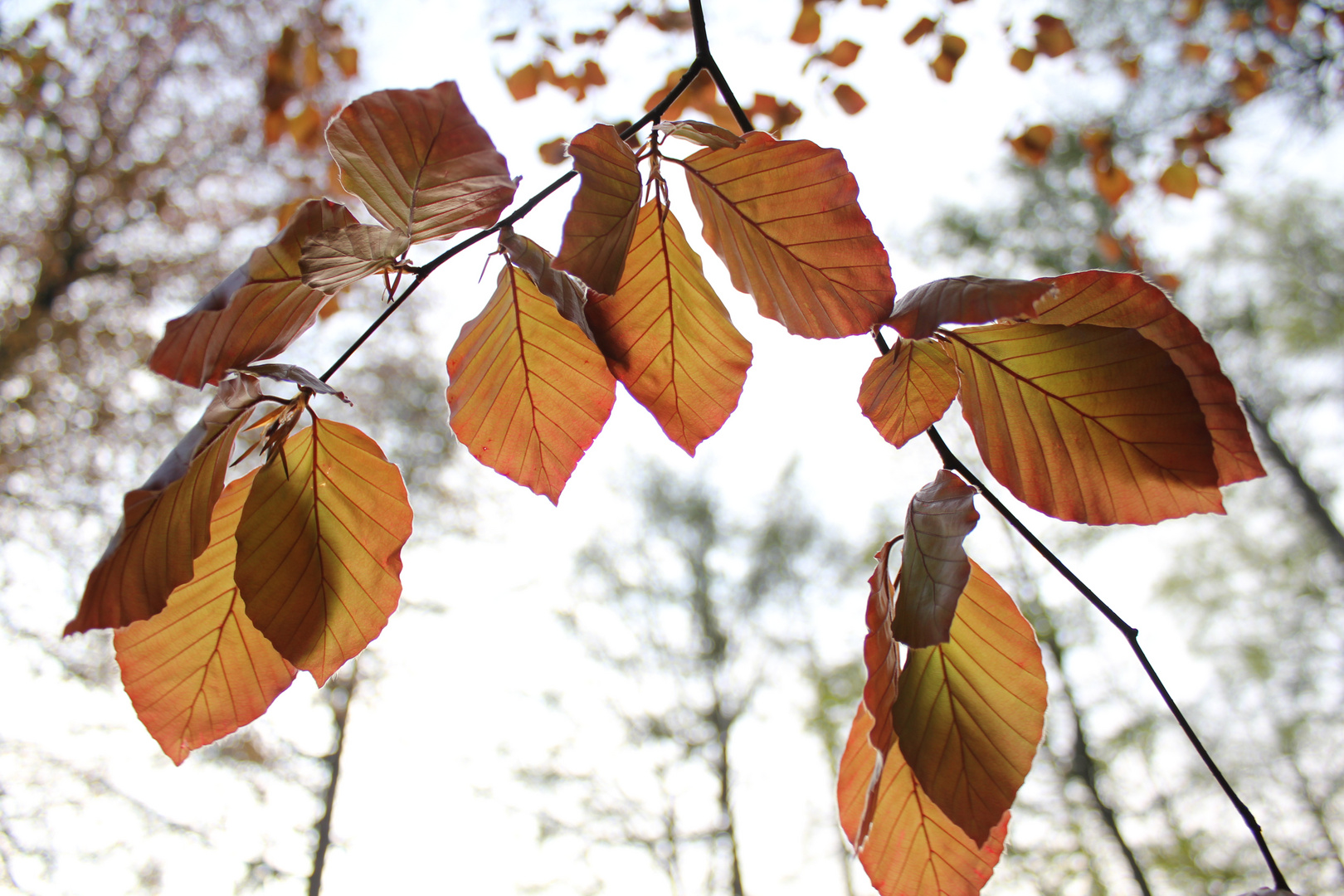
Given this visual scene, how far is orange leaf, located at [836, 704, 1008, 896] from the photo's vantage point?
0.23 meters

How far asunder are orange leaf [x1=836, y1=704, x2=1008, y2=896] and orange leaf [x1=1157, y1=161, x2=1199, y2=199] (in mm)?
1663

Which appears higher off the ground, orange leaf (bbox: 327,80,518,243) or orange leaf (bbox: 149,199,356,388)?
orange leaf (bbox: 327,80,518,243)

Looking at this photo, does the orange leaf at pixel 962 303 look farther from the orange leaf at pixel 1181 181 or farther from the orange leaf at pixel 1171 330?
the orange leaf at pixel 1181 181

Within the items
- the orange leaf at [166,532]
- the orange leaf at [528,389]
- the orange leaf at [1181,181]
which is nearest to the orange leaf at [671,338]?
the orange leaf at [528,389]

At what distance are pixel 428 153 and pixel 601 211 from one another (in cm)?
5

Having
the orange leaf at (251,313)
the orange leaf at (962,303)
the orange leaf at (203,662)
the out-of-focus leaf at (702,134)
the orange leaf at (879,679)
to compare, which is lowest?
the orange leaf at (203,662)

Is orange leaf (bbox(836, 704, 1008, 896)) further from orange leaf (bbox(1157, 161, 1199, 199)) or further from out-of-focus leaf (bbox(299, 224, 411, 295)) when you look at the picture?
orange leaf (bbox(1157, 161, 1199, 199))

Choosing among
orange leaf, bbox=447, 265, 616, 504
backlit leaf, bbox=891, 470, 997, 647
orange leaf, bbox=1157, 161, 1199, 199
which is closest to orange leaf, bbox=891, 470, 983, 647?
backlit leaf, bbox=891, 470, 997, 647

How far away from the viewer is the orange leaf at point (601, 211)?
0.53 ft

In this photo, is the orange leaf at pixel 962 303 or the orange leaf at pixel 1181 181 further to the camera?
the orange leaf at pixel 1181 181

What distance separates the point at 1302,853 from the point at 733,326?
19.5 ft

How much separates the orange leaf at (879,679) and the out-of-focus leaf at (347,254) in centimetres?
16

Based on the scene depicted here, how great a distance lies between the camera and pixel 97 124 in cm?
295

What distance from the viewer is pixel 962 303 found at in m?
0.17
